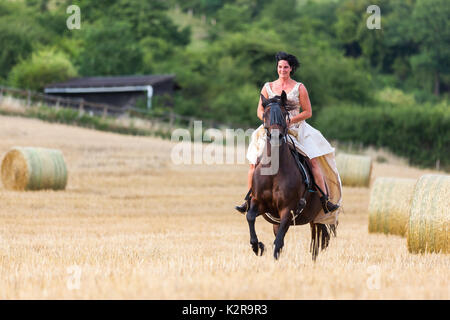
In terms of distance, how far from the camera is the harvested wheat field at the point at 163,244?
20.4 ft

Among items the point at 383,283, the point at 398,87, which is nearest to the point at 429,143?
the point at 383,283

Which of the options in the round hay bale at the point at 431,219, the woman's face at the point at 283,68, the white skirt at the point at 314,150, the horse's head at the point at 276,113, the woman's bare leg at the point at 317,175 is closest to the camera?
the horse's head at the point at 276,113

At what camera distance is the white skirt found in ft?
30.3

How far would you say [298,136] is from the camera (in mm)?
9633

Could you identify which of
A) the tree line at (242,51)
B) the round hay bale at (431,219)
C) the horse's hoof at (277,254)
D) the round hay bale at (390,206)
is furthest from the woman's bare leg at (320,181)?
the tree line at (242,51)

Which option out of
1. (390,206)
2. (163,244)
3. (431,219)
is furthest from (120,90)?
(431,219)

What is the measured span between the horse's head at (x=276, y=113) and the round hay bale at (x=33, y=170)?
41.7ft

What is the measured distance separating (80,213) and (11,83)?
45809 millimetres

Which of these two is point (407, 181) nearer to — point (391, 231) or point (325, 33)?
point (391, 231)

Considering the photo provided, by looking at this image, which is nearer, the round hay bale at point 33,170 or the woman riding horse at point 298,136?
the woman riding horse at point 298,136

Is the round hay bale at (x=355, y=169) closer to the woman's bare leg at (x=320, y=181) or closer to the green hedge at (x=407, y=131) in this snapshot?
the woman's bare leg at (x=320, y=181)

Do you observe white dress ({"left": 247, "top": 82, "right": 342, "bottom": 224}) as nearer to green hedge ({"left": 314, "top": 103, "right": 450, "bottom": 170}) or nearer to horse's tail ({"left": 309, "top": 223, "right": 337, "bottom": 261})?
horse's tail ({"left": 309, "top": 223, "right": 337, "bottom": 261})

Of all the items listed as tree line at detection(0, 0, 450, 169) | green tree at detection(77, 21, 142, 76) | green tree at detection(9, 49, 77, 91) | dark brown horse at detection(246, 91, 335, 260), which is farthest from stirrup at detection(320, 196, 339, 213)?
green tree at detection(77, 21, 142, 76)

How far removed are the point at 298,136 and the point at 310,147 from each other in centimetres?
21
